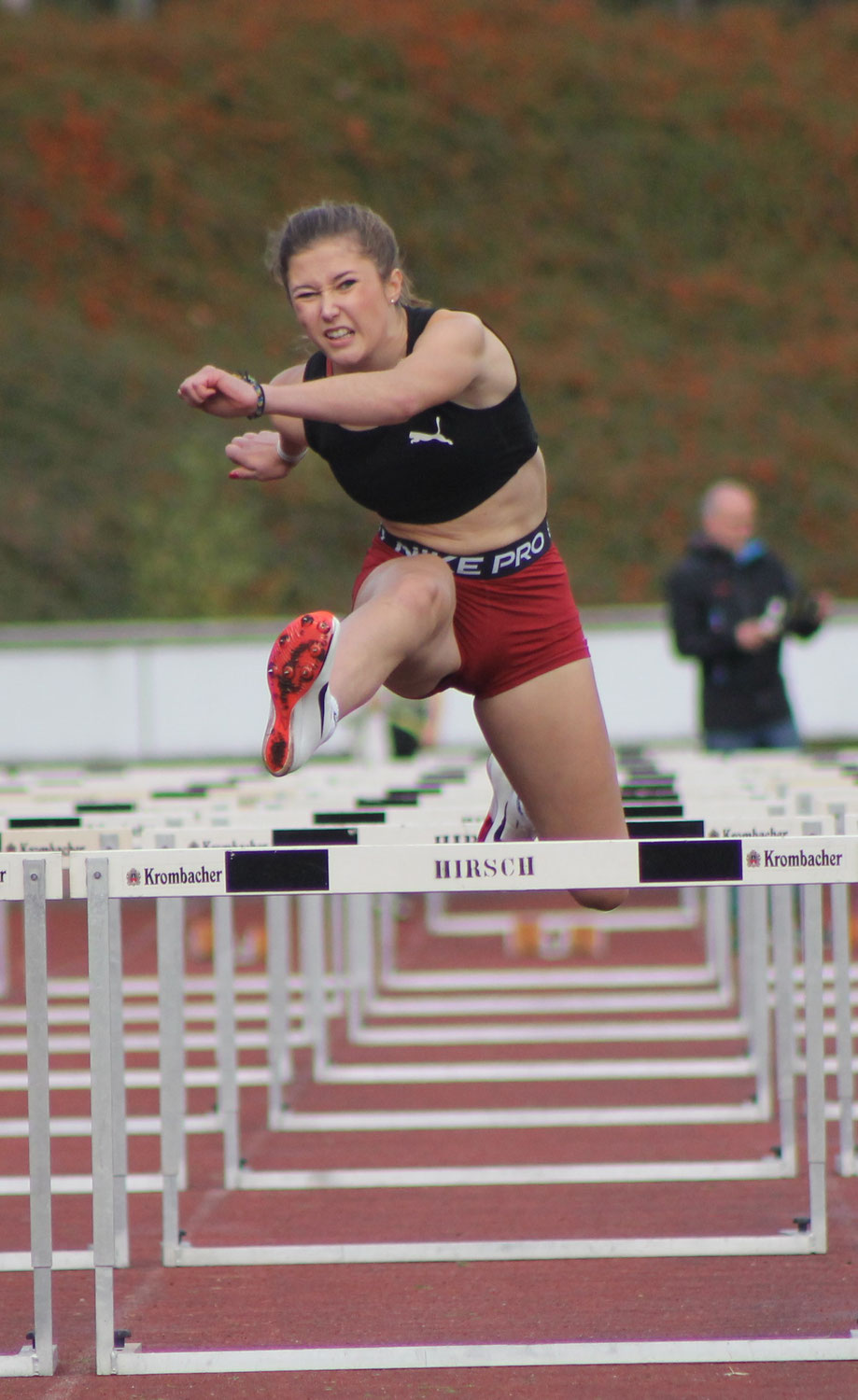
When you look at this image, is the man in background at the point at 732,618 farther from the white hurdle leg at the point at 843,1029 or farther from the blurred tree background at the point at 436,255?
the blurred tree background at the point at 436,255

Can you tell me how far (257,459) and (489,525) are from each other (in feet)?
1.84

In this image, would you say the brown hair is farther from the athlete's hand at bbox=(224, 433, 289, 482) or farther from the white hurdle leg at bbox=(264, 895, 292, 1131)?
the white hurdle leg at bbox=(264, 895, 292, 1131)

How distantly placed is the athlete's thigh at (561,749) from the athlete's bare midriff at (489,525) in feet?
1.11

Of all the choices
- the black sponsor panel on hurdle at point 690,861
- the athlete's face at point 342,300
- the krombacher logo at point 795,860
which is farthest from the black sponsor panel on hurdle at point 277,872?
the athlete's face at point 342,300

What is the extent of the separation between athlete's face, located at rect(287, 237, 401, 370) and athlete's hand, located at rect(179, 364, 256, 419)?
1.53 feet

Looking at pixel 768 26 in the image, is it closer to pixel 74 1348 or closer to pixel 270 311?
pixel 270 311

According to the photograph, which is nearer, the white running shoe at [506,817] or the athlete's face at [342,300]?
the athlete's face at [342,300]

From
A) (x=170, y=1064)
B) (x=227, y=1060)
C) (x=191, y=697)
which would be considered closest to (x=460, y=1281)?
(x=170, y=1064)

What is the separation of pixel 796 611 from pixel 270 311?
18.1 meters

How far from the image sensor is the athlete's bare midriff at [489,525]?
3.83 m

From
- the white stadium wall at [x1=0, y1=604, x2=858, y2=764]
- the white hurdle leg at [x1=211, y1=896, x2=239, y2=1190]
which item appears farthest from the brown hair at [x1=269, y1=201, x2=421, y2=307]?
the white stadium wall at [x1=0, y1=604, x2=858, y2=764]

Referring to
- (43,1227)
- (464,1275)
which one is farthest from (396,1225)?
(43,1227)

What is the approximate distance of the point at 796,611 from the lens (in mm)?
7938

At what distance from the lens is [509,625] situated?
386 centimetres
